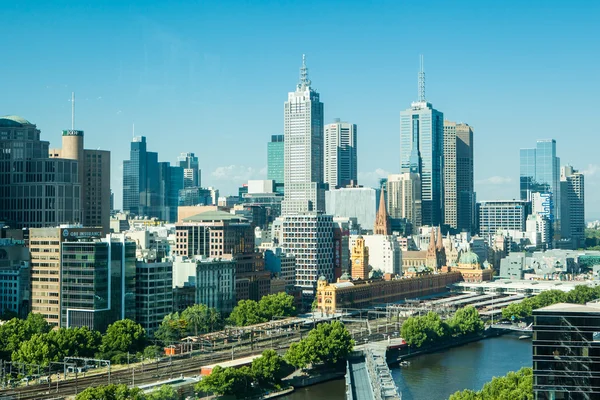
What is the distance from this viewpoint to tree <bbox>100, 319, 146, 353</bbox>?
82562 millimetres

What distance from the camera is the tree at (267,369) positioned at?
243 ft

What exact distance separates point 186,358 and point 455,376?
23000 millimetres

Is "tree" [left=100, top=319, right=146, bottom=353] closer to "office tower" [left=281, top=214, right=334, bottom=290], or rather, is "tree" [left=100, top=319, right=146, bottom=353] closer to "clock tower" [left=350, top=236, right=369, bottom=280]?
"office tower" [left=281, top=214, right=334, bottom=290]

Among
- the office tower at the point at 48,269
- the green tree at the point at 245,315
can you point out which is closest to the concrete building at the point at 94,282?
the office tower at the point at 48,269

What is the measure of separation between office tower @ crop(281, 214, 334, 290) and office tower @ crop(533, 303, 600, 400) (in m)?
89.4

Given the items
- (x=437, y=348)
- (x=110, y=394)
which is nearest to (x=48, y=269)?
(x=110, y=394)

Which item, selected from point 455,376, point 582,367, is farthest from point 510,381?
point 455,376

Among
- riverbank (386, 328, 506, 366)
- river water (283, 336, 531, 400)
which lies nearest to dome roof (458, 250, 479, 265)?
riverbank (386, 328, 506, 366)

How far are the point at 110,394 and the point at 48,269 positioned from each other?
34.8m

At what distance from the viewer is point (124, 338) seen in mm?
82812

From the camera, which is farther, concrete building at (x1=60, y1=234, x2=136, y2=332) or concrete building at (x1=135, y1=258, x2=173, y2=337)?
concrete building at (x1=135, y1=258, x2=173, y2=337)

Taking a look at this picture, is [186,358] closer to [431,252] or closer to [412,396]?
[412,396]

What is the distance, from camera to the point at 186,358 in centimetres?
8475

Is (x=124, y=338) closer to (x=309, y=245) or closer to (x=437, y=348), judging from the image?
(x=437, y=348)
